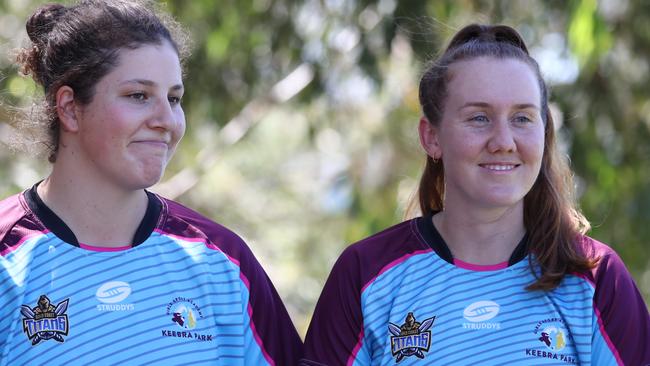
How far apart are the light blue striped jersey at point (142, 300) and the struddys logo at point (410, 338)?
0.37 m

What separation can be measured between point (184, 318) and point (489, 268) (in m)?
0.97

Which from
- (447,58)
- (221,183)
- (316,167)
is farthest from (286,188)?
(447,58)

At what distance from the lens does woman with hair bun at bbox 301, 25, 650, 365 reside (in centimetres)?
329

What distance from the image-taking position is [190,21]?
766 centimetres

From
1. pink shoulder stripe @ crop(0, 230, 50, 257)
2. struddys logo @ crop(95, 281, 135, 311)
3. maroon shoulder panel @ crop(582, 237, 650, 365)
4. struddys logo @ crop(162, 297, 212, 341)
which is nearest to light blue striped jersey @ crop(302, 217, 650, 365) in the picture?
maroon shoulder panel @ crop(582, 237, 650, 365)

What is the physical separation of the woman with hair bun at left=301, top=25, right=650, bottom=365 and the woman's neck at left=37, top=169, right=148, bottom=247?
68 cm

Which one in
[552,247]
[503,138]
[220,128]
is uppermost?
[220,128]

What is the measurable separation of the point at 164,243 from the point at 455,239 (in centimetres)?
94

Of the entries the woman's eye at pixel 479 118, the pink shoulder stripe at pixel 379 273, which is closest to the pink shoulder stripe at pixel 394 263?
the pink shoulder stripe at pixel 379 273

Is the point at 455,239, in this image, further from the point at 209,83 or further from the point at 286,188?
the point at 286,188

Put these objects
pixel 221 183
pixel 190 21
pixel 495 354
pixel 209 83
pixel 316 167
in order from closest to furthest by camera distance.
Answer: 1. pixel 495 354
2. pixel 190 21
3. pixel 209 83
4. pixel 221 183
5. pixel 316 167

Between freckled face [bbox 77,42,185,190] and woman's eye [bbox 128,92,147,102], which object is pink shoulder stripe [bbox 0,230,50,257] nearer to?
freckled face [bbox 77,42,185,190]

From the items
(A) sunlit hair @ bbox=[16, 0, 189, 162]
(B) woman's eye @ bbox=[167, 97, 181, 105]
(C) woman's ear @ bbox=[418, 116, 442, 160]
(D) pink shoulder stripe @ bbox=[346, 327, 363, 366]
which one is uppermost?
(A) sunlit hair @ bbox=[16, 0, 189, 162]

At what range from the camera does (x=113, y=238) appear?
337 cm
